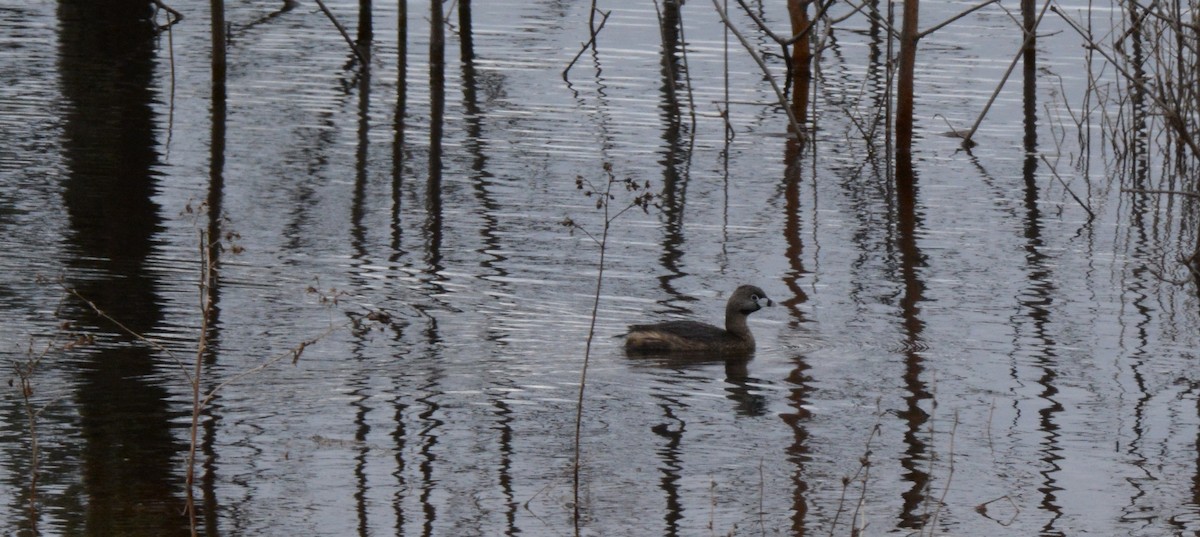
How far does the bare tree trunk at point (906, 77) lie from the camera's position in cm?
1666

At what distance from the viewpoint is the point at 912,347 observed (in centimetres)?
1162

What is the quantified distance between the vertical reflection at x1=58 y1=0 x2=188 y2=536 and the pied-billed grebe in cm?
275

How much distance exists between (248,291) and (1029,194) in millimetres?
7836

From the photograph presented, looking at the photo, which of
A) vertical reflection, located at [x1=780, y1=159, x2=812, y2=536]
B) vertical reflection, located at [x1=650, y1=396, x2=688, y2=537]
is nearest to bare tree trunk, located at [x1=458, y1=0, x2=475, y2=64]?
vertical reflection, located at [x1=780, y1=159, x2=812, y2=536]

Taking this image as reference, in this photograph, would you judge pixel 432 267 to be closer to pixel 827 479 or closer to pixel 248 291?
pixel 248 291

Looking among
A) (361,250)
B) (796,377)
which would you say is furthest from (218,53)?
(796,377)

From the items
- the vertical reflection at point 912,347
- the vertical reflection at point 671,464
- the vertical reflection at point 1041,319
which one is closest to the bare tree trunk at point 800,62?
the vertical reflection at point 1041,319

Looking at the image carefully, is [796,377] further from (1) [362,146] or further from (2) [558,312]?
(1) [362,146]

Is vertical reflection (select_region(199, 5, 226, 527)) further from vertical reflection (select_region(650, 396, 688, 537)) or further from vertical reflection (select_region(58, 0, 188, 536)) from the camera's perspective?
vertical reflection (select_region(650, 396, 688, 537))

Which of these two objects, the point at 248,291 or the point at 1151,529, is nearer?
the point at 1151,529

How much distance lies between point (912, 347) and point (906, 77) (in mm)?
5732

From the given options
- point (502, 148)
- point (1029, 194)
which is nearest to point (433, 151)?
point (502, 148)

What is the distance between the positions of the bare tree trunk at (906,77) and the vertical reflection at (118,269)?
21.2 feet

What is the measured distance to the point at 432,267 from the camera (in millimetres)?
13141
